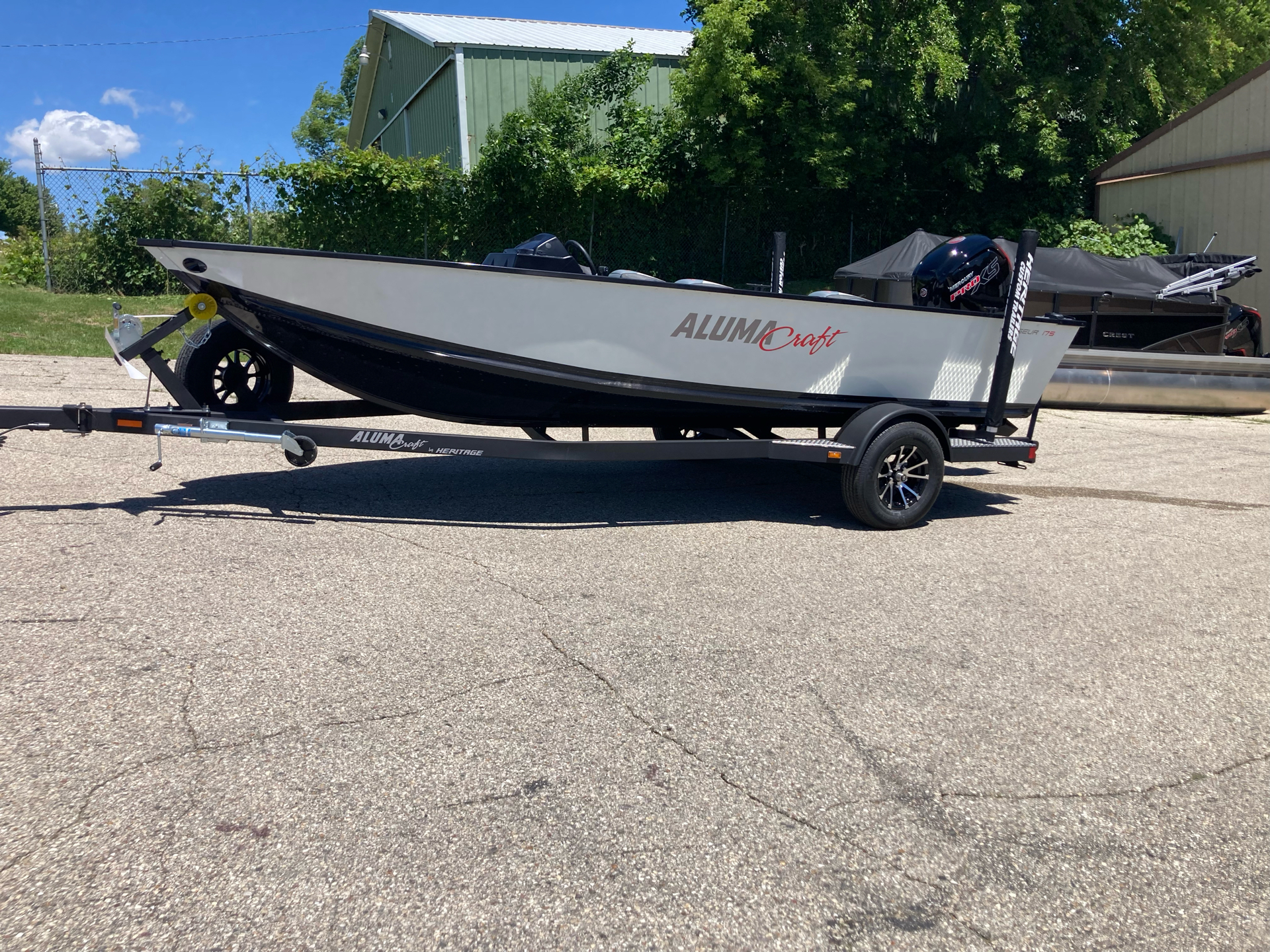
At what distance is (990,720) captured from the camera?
3637mm

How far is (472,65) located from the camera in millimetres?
21812

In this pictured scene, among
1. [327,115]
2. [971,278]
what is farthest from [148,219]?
[327,115]

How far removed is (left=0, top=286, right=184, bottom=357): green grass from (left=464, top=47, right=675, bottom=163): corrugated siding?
333 inches

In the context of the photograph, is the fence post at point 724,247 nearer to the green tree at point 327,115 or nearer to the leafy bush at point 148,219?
the leafy bush at point 148,219

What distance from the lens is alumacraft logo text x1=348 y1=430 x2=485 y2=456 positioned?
5516 millimetres

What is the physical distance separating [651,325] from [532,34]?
20.5m

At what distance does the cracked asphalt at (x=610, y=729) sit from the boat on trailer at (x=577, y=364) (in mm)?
526

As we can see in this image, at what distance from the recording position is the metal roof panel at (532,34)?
882 inches

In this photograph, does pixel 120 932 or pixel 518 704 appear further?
pixel 518 704

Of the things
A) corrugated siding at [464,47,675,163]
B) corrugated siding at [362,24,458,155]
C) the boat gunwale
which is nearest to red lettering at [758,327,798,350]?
the boat gunwale

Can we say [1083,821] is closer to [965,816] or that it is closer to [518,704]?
[965,816]

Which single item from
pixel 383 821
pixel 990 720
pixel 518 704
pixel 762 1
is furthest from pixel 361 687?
pixel 762 1

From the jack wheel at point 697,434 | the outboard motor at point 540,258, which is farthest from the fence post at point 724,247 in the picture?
the outboard motor at point 540,258

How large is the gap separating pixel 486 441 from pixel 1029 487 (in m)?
4.57
